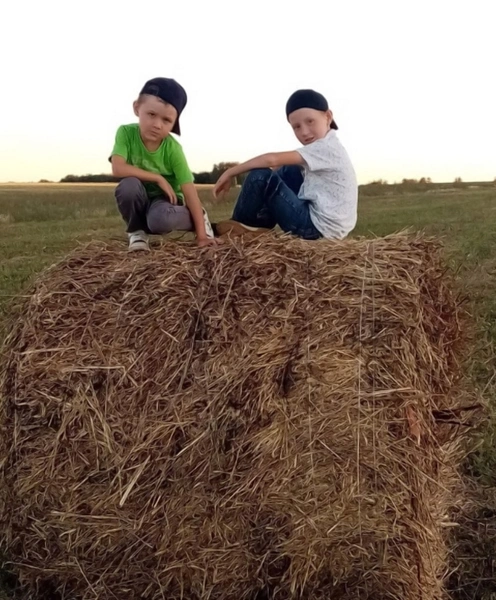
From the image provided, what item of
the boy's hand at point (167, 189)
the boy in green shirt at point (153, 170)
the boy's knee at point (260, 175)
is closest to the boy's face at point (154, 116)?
the boy in green shirt at point (153, 170)

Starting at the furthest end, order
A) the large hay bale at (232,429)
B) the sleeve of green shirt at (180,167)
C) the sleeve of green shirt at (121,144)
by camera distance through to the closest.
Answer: the sleeve of green shirt at (180,167) < the sleeve of green shirt at (121,144) < the large hay bale at (232,429)

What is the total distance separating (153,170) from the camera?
4.14 metres

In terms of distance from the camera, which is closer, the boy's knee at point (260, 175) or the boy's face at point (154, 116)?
the boy's face at point (154, 116)

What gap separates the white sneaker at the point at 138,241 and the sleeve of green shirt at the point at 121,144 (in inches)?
17.7

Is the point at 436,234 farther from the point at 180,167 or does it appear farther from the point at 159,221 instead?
the point at 159,221

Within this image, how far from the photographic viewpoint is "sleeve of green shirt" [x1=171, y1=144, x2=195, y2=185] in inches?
162

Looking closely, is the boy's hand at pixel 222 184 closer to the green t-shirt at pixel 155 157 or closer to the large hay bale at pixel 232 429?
the green t-shirt at pixel 155 157

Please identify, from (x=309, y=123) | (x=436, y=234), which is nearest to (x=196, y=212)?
(x=309, y=123)

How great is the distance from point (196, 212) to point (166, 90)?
25.4 inches

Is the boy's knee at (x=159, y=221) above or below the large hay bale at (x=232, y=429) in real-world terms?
above

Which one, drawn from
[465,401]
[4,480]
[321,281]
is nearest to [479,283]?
[465,401]

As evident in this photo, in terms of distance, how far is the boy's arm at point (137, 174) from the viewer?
3939mm

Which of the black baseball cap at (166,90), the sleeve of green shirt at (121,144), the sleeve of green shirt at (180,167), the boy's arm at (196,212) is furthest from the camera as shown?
the sleeve of green shirt at (180,167)

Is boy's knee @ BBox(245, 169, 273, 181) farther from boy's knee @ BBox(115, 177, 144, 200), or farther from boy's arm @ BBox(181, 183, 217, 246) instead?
boy's knee @ BBox(115, 177, 144, 200)
